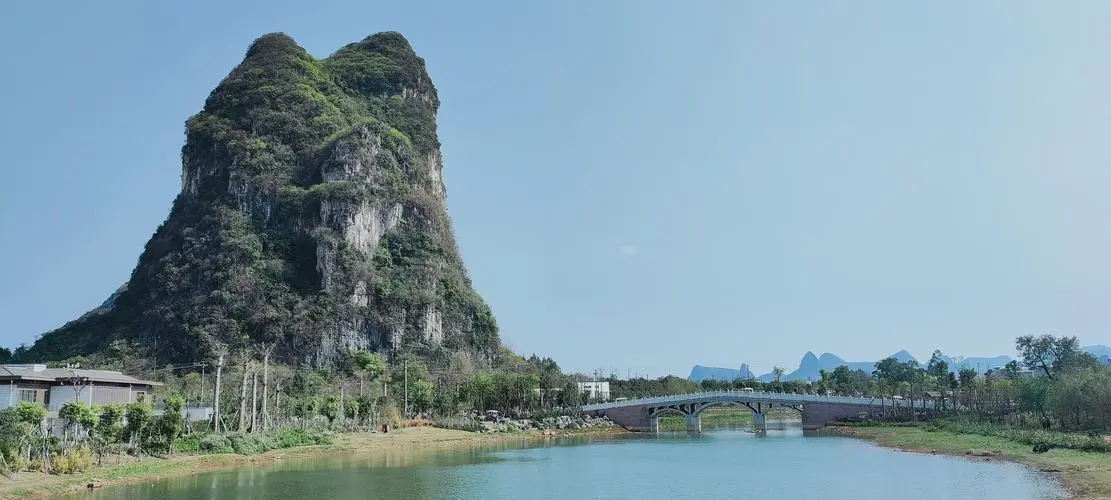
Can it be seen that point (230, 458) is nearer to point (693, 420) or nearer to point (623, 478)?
point (623, 478)

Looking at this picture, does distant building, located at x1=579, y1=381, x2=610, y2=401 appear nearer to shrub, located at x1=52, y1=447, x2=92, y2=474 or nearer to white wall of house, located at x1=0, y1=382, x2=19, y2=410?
white wall of house, located at x1=0, y1=382, x2=19, y2=410

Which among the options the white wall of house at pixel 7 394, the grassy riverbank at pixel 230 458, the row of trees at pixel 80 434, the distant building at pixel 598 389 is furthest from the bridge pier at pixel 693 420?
the white wall of house at pixel 7 394

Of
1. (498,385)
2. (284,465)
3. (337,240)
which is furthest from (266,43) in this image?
(284,465)

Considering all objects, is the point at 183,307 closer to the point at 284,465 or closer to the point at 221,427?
the point at 221,427

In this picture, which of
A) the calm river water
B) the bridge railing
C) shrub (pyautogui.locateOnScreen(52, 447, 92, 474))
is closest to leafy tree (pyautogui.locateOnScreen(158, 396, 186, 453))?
the calm river water

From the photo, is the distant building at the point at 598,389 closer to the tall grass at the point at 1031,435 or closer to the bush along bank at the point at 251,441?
the tall grass at the point at 1031,435

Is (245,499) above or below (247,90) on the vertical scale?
below

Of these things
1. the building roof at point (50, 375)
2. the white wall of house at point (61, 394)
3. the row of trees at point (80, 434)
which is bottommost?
the row of trees at point (80, 434)

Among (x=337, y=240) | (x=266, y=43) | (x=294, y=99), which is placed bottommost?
(x=337, y=240)
